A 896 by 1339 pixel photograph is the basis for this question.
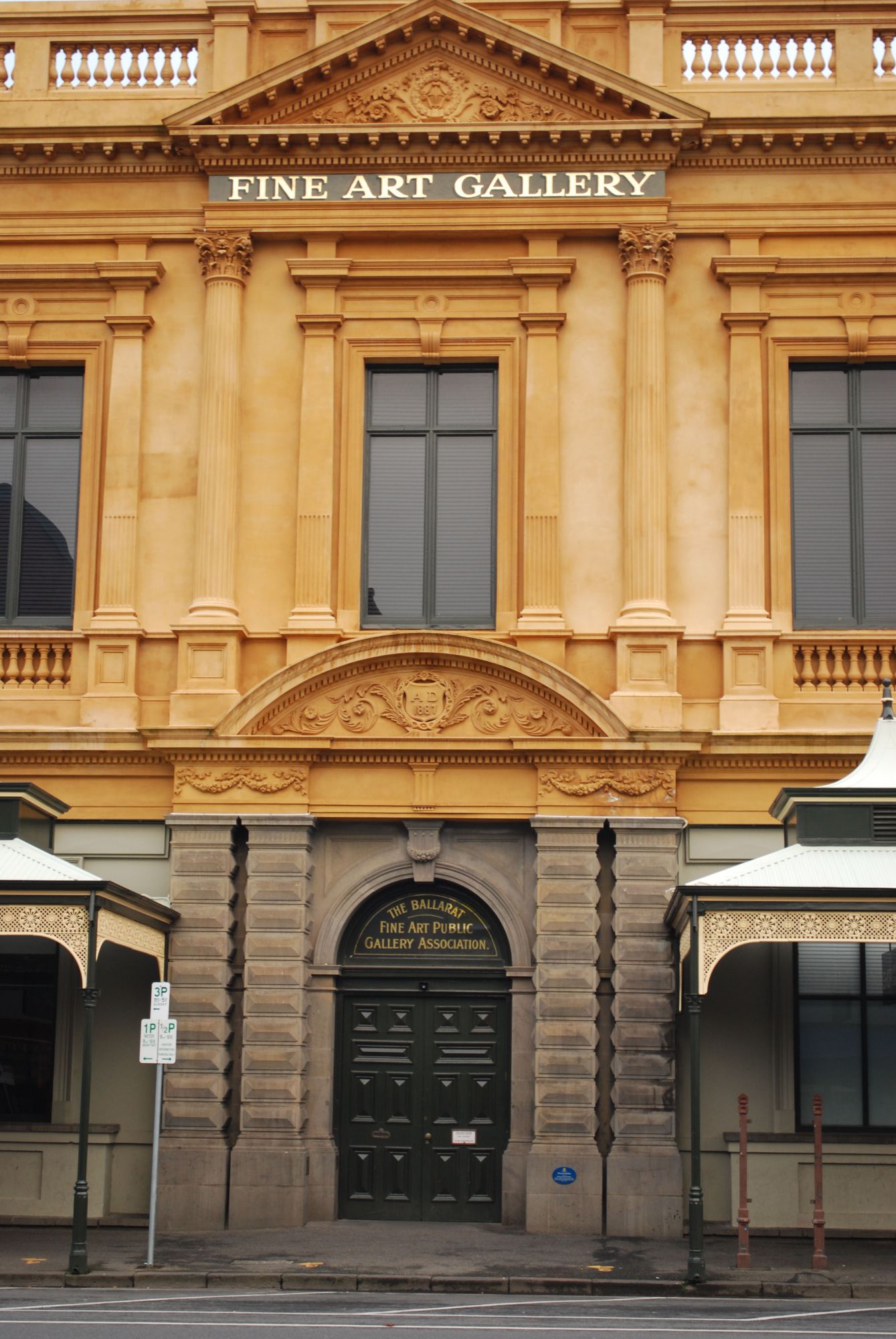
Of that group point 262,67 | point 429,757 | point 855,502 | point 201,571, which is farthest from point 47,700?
point 855,502

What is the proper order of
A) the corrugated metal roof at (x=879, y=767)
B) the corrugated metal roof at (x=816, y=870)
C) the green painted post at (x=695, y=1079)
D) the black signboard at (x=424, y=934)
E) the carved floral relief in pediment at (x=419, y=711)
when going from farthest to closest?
1. the black signboard at (x=424, y=934)
2. the carved floral relief in pediment at (x=419, y=711)
3. the corrugated metal roof at (x=879, y=767)
4. the corrugated metal roof at (x=816, y=870)
5. the green painted post at (x=695, y=1079)

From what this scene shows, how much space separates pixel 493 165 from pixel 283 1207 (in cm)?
1306

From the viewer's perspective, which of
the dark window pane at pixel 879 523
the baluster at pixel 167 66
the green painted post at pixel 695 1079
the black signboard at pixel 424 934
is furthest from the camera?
the baluster at pixel 167 66

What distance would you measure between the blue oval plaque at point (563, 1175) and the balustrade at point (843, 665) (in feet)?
20.7

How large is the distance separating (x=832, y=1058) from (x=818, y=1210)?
325cm

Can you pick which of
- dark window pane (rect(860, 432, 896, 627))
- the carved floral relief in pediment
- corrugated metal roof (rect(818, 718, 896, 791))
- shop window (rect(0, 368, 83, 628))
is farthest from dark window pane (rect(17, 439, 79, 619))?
dark window pane (rect(860, 432, 896, 627))

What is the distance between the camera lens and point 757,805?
21516 mm

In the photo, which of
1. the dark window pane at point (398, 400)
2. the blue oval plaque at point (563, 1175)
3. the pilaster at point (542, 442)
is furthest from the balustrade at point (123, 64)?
the blue oval plaque at point (563, 1175)

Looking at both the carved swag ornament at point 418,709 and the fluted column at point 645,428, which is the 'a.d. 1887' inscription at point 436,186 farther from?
the carved swag ornament at point 418,709

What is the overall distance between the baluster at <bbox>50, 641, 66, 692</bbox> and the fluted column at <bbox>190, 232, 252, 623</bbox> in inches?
71.8

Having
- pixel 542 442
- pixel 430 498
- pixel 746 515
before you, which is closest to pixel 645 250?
pixel 542 442

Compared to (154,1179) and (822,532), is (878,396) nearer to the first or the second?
(822,532)

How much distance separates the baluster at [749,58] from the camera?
23.5 m

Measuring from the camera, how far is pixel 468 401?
23.0 meters
